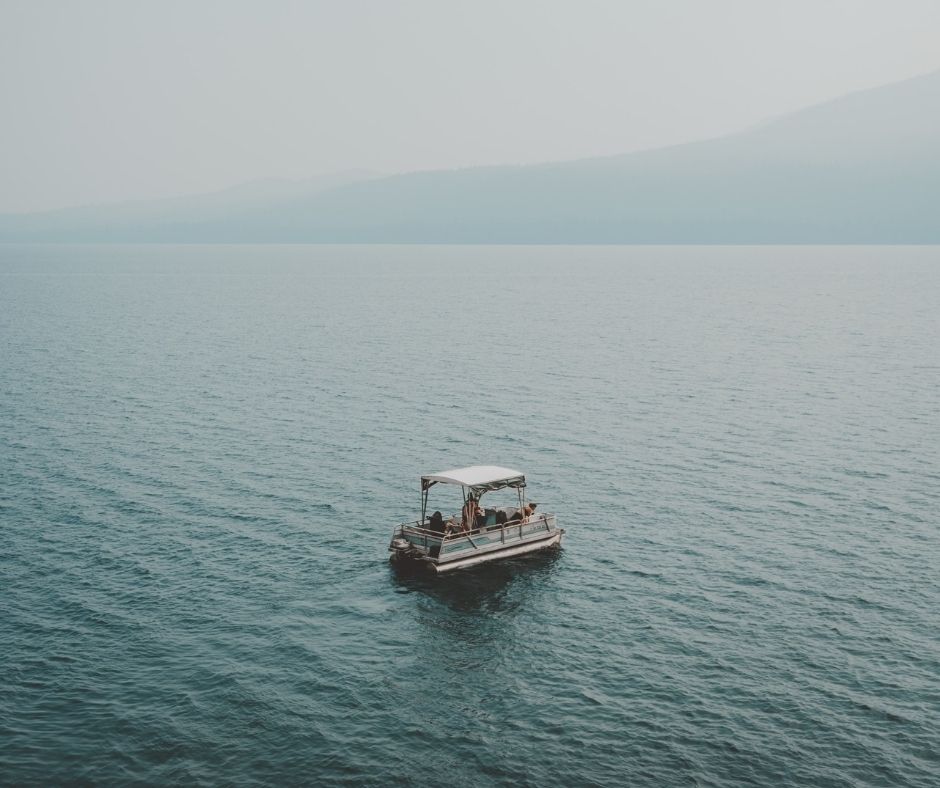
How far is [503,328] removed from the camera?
18200cm

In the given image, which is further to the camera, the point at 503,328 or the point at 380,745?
the point at 503,328

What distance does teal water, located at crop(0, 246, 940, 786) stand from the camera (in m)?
A: 37.8

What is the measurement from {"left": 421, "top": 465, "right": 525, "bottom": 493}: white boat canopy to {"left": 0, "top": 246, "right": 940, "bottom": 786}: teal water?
4727 mm

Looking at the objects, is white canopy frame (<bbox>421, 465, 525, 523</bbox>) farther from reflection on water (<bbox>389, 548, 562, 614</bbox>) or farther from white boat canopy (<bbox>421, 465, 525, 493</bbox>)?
reflection on water (<bbox>389, 548, 562, 614</bbox>)

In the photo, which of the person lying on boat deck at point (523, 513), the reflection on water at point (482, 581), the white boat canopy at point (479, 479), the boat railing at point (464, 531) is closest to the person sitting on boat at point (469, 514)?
the boat railing at point (464, 531)

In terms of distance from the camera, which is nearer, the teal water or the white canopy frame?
the teal water

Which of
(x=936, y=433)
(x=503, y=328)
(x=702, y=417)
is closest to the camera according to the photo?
(x=936, y=433)

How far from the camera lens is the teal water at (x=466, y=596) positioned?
124 feet

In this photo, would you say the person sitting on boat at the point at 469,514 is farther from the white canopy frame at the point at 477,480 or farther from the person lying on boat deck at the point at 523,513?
the person lying on boat deck at the point at 523,513

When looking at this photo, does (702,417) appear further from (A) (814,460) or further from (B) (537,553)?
(B) (537,553)

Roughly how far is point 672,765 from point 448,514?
31282mm

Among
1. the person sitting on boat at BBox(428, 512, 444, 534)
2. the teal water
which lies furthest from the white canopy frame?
the teal water

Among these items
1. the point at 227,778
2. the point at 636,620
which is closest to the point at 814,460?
the point at 636,620

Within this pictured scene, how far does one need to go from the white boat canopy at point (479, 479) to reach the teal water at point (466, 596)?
4.73m
